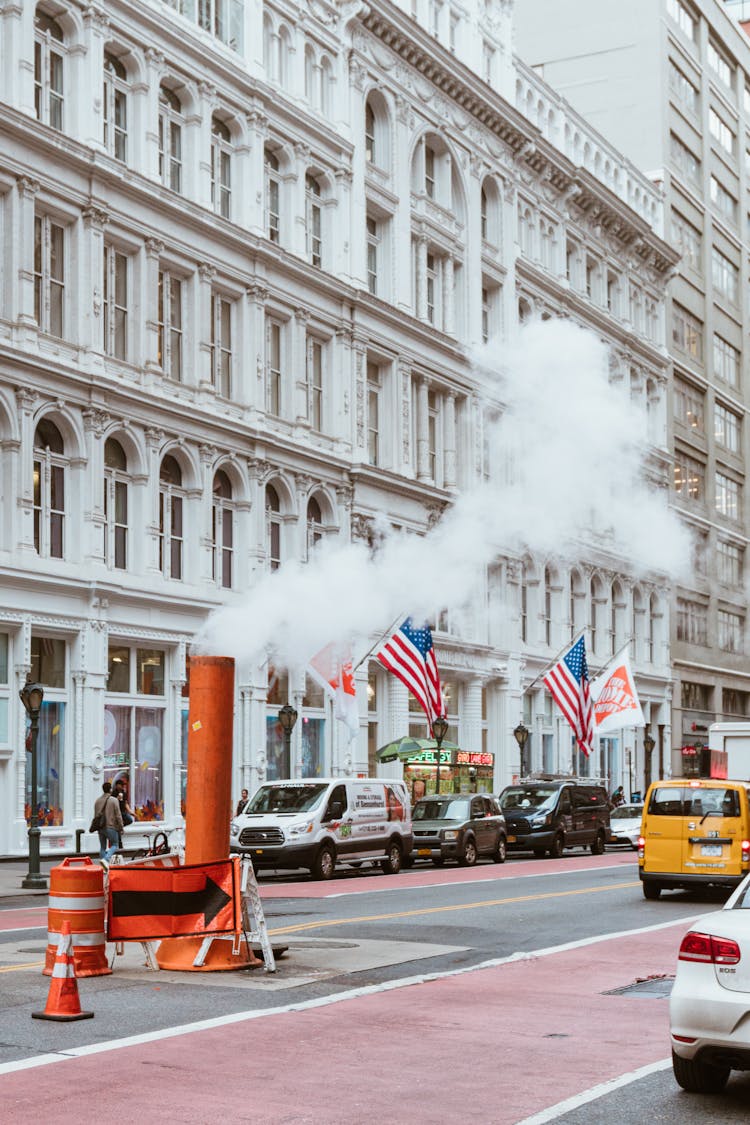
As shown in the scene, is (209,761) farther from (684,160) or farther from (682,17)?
(682,17)

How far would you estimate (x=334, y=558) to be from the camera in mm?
38219

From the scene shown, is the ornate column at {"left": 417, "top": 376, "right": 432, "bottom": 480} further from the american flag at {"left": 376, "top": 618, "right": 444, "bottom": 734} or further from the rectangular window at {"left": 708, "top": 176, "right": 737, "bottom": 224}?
the rectangular window at {"left": 708, "top": 176, "right": 737, "bottom": 224}

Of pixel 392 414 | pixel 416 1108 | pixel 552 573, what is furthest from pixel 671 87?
pixel 416 1108

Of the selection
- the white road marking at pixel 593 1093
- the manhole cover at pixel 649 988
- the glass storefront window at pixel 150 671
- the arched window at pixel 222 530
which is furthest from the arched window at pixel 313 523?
the white road marking at pixel 593 1093

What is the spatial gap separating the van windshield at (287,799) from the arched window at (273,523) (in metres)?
13.1

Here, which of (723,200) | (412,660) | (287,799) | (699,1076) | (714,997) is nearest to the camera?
(714,997)

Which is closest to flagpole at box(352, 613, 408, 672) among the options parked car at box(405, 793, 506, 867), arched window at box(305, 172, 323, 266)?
parked car at box(405, 793, 506, 867)

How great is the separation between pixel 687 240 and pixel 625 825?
4229 centimetres

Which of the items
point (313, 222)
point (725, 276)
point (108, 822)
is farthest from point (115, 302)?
point (725, 276)

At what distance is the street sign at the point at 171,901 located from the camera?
1484cm

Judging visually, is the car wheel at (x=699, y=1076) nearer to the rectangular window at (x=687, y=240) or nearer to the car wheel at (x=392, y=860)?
the car wheel at (x=392, y=860)

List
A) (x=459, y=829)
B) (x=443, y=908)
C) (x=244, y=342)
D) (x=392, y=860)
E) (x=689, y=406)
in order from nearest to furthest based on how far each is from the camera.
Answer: (x=443, y=908) < (x=392, y=860) < (x=459, y=829) < (x=244, y=342) < (x=689, y=406)

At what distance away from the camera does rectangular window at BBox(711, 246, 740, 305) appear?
84750mm

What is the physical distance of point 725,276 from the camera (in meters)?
87.1
